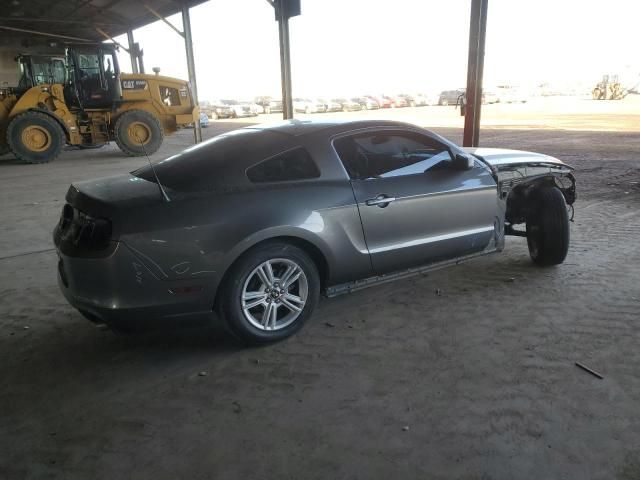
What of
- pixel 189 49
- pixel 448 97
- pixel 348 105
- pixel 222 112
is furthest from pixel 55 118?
pixel 448 97

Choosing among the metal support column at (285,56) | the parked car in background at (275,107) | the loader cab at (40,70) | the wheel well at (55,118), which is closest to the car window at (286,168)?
the metal support column at (285,56)

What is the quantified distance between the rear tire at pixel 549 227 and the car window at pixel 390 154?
1140 mm

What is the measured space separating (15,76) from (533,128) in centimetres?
2963

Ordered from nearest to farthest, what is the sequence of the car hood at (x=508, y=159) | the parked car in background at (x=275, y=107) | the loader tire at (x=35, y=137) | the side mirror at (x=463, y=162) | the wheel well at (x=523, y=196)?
the side mirror at (x=463, y=162)
the car hood at (x=508, y=159)
the wheel well at (x=523, y=196)
the loader tire at (x=35, y=137)
the parked car in background at (x=275, y=107)

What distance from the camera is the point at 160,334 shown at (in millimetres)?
3498

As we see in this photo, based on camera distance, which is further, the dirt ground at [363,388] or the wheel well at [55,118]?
the wheel well at [55,118]

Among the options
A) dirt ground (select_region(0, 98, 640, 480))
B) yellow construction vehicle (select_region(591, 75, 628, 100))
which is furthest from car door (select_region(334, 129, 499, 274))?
yellow construction vehicle (select_region(591, 75, 628, 100))

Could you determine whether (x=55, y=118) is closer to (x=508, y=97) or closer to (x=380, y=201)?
(x=380, y=201)

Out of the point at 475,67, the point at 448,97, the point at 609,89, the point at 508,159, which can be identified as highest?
the point at 475,67

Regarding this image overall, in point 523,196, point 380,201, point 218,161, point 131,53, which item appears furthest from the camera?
point 131,53

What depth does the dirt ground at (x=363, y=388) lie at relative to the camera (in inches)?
88.2

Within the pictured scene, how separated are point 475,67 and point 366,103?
30959 millimetres

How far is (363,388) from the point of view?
2.78 m

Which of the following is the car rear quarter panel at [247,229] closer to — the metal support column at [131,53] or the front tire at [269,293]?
the front tire at [269,293]
